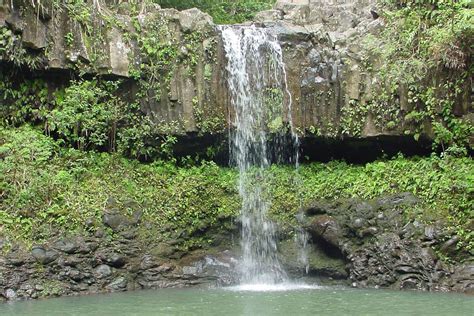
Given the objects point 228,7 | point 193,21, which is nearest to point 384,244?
point 193,21

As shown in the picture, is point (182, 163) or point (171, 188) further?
point (182, 163)

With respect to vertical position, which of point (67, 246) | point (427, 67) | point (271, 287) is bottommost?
point (271, 287)

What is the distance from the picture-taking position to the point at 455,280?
10.4 metres

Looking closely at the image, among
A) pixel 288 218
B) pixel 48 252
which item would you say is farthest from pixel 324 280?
pixel 48 252

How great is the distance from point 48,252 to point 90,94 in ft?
11.3

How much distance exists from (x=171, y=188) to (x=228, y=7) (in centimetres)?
916

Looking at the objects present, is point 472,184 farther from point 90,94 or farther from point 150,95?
point 90,94

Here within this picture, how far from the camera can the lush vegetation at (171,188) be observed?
1127 centimetres

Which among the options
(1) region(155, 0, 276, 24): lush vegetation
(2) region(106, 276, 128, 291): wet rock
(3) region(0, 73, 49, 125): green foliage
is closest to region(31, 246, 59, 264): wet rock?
(2) region(106, 276, 128, 291): wet rock

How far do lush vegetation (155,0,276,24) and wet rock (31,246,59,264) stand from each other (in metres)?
9.66

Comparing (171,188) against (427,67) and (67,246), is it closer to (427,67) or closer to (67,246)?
(67,246)

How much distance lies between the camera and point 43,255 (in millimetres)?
10602

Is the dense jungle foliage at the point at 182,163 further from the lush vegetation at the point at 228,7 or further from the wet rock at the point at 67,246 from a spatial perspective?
the lush vegetation at the point at 228,7

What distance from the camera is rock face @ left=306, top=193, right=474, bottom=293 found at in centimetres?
1060
